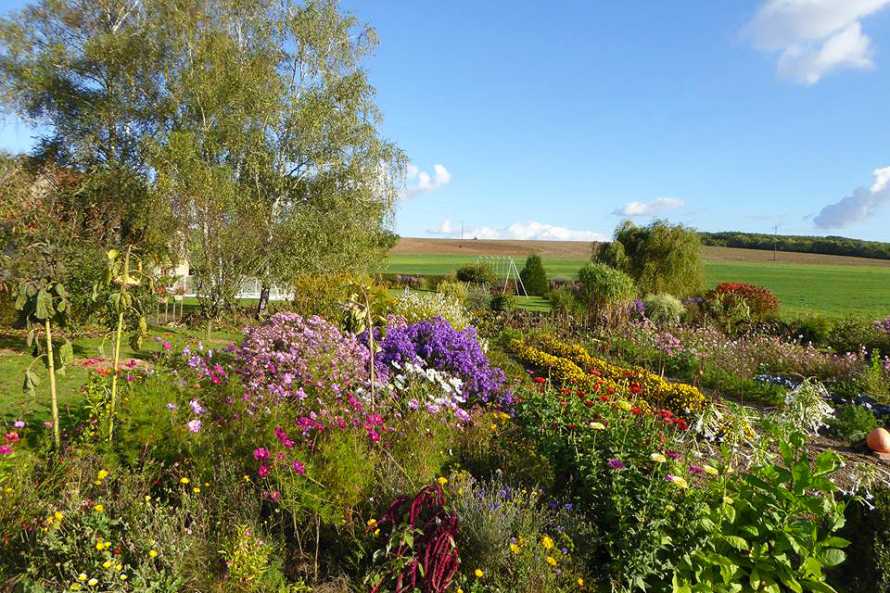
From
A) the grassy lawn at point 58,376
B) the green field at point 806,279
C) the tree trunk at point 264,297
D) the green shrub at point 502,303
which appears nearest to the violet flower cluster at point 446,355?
the grassy lawn at point 58,376

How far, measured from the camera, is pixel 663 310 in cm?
1516

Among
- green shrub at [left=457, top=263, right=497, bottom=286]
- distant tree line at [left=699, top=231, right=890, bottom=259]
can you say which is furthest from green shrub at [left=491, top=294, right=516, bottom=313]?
distant tree line at [left=699, top=231, right=890, bottom=259]

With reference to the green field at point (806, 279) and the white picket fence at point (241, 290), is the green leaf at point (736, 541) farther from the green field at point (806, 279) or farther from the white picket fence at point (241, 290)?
the green field at point (806, 279)

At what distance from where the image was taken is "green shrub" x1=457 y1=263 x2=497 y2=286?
27250 millimetres

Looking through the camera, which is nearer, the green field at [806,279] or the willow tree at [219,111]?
the willow tree at [219,111]

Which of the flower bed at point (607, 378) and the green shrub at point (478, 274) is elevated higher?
the green shrub at point (478, 274)

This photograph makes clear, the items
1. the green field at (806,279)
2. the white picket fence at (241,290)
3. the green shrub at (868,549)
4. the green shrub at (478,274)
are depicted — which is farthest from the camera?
the green field at (806,279)

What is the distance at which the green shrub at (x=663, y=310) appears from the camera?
586 inches

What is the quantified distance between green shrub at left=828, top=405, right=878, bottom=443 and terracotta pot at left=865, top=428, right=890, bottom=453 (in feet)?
1.12

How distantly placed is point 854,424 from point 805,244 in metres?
85.7

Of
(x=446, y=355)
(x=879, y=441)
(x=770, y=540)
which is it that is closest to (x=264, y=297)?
(x=446, y=355)

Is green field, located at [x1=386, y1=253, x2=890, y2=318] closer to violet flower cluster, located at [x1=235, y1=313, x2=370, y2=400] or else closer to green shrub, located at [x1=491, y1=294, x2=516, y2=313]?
green shrub, located at [x1=491, y1=294, x2=516, y2=313]

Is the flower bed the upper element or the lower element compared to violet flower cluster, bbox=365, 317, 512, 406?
lower

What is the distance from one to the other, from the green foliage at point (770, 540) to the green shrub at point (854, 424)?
4.04 m
